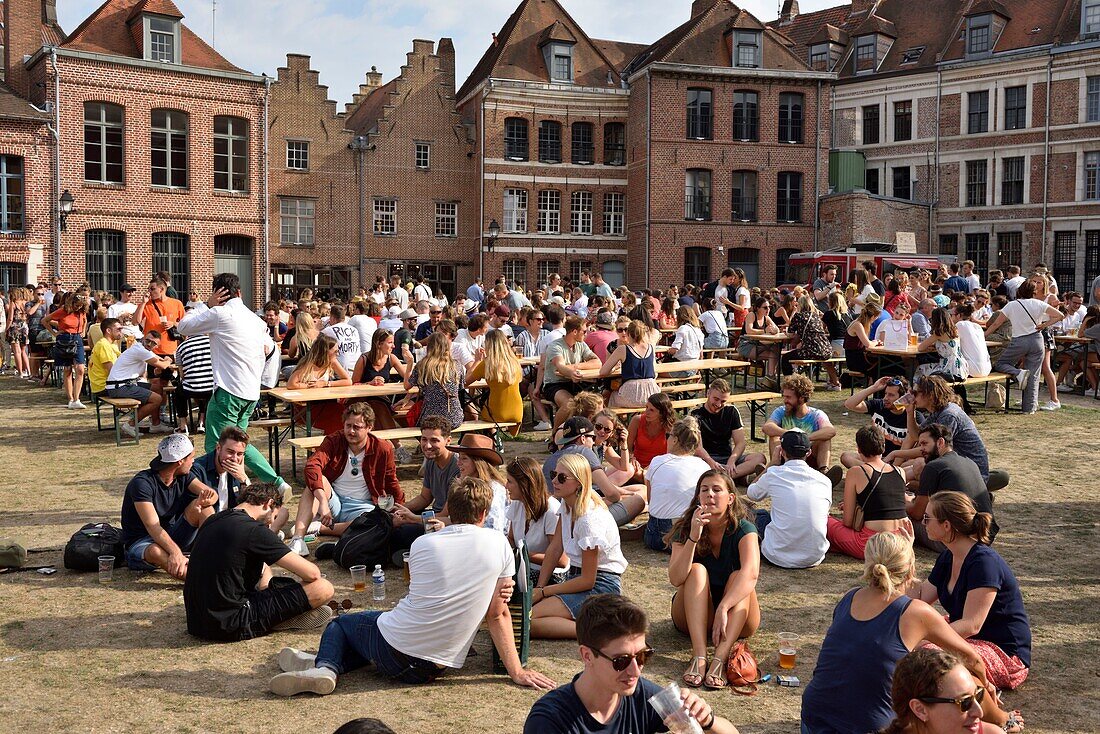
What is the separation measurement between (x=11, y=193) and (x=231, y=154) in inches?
269

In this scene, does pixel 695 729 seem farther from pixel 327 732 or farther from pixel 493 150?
pixel 493 150

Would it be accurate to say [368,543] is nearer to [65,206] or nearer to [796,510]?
[796,510]

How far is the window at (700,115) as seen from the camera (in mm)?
38156

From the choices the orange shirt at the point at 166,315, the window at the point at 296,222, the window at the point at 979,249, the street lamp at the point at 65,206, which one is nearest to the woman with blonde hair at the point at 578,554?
the orange shirt at the point at 166,315

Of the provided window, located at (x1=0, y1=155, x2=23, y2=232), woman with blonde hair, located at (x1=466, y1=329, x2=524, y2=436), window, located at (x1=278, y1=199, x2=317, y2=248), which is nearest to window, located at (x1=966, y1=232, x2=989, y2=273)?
window, located at (x1=278, y1=199, x2=317, y2=248)

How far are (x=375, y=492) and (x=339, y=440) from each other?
538mm

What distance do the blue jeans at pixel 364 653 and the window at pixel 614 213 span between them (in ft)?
113

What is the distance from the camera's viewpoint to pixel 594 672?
3.47 metres

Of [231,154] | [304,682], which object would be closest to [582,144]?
[231,154]

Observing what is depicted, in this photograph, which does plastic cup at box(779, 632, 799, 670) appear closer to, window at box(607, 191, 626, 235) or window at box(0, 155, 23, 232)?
window at box(0, 155, 23, 232)

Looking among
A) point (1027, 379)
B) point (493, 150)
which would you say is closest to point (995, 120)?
point (493, 150)

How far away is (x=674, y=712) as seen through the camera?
3322 millimetres

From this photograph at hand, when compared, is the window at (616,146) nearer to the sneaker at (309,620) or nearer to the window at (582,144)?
the window at (582,144)

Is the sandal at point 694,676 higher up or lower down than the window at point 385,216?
lower down
